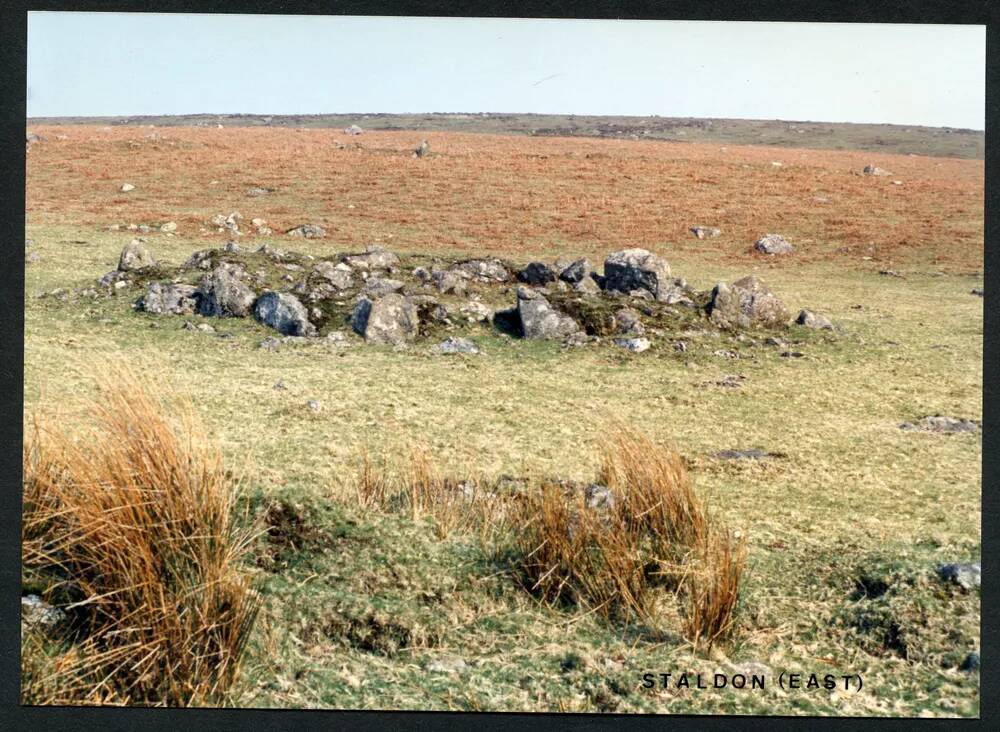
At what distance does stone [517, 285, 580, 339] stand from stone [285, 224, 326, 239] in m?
10.1

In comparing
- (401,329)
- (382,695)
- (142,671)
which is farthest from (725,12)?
(401,329)

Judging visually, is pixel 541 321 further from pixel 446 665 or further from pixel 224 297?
pixel 446 665

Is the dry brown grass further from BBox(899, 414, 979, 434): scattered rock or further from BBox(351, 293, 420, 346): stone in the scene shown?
BBox(899, 414, 979, 434): scattered rock

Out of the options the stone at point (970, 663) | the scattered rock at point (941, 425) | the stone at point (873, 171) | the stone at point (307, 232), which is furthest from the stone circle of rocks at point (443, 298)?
the stone at point (873, 171)

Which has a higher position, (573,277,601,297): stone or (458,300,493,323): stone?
(573,277,601,297): stone

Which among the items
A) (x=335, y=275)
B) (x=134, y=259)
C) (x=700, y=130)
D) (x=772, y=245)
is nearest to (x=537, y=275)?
(x=335, y=275)

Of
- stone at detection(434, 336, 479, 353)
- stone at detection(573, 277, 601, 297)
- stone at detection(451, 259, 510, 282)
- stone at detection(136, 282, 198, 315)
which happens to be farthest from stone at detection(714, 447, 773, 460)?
stone at detection(136, 282, 198, 315)

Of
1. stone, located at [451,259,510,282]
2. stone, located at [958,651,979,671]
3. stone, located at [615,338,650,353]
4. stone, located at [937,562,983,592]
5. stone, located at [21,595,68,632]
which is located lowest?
stone, located at [958,651,979,671]

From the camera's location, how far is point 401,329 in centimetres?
1078

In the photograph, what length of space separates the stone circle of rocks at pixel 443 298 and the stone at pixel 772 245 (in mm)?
9225

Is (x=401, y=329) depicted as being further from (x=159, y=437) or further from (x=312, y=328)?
(x=159, y=437)

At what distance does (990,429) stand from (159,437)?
4354mm

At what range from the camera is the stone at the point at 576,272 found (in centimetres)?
1287

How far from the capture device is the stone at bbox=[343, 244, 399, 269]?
42.4 ft
